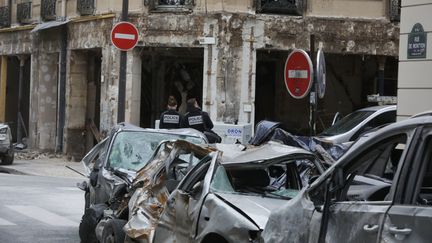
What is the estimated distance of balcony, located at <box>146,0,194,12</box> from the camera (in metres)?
21.0

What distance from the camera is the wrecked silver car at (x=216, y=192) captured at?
5.82m

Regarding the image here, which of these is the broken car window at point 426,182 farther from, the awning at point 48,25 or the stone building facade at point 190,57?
the awning at point 48,25

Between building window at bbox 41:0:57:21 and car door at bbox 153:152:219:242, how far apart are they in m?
20.0

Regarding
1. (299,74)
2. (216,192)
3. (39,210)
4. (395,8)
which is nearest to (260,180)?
(216,192)

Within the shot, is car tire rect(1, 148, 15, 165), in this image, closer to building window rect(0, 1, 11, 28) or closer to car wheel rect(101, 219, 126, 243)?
building window rect(0, 1, 11, 28)

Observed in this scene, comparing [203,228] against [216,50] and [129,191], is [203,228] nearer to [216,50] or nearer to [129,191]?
[129,191]

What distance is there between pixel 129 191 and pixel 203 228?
261cm

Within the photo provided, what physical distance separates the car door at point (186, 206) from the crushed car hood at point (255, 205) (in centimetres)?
27

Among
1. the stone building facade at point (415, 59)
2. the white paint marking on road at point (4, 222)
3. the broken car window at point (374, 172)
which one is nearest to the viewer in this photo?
the broken car window at point (374, 172)

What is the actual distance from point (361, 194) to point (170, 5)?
17241mm

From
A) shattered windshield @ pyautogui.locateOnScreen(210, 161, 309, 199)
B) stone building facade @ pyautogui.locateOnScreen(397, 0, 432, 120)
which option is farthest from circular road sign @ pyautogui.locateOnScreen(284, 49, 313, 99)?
shattered windshield @ pyautogui.locateOnScreen(210, 161, 309, 199)

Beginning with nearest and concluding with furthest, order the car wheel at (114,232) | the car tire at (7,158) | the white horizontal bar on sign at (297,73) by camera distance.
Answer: the car wheel at (114,232) → the white horizontal bar on sign at (297,73) → the car tire at (7,158)

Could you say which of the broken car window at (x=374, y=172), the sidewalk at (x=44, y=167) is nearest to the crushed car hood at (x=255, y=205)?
the broken car window at (x=374, y=172)

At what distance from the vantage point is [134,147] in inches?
403
